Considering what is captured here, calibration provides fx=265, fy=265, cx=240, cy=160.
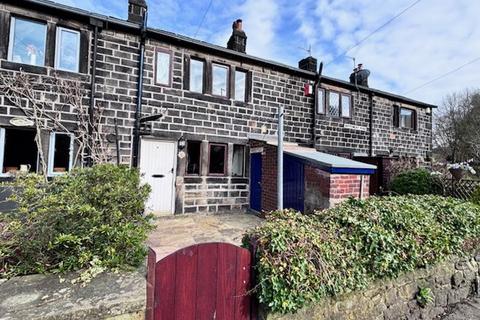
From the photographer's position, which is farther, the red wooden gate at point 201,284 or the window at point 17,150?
the window at point 17,150

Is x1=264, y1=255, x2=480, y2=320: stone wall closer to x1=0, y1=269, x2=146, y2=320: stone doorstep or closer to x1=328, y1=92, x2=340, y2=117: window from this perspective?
Answer: x1=0, y1=269, x2=146, y2=320: stone doorstep

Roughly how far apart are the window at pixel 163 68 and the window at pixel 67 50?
2013 mm

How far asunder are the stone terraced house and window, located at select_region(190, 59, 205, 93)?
0.03m

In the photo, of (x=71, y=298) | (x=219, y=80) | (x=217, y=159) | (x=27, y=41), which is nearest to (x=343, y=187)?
(x=217, y=159)

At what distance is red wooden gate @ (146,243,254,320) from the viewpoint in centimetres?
219

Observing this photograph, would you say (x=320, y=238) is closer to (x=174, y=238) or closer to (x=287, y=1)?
(x=174, y=238)

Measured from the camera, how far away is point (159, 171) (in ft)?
25.5

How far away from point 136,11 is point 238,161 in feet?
17.8

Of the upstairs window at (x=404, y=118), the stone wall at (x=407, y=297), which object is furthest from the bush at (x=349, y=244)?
the upstairs window at (x=404, y=118)

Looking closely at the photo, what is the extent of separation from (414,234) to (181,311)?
10.2 feet

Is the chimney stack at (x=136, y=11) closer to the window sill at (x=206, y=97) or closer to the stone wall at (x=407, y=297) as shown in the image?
the window sill at (x=206, y=97)

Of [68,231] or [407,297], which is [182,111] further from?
[407,297]

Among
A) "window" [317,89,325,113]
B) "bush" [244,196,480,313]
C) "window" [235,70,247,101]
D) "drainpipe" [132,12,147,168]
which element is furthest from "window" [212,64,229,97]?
"bush" [244,196,480,313]

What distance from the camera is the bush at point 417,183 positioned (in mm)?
8875
